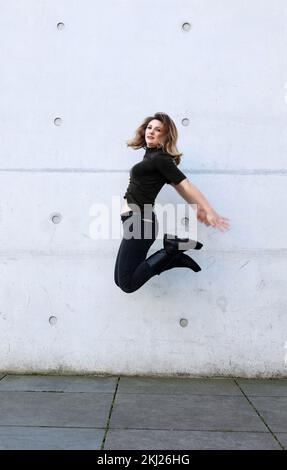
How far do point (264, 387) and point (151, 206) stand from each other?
5.89 ft

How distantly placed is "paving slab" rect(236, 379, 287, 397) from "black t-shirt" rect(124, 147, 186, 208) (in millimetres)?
1737

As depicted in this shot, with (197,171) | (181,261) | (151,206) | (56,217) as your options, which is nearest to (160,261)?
(181,261)

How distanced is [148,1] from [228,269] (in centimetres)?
253

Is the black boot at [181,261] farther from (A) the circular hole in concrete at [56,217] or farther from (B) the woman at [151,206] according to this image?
(A) the circular hole in concrete at [56,217]

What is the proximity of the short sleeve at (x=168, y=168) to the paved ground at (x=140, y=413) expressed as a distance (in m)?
1.71

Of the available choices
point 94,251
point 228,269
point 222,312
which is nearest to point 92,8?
point 94,251

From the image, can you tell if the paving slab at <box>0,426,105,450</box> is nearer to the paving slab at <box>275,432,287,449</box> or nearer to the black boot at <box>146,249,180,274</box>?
the paving slab at <box>275,432,287,449</box>

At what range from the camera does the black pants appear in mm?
4590

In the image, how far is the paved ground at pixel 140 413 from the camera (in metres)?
3.33

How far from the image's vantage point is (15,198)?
512cm

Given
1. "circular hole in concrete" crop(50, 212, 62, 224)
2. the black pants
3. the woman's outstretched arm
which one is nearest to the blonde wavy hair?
the woman's outstretched arm
